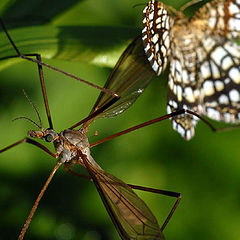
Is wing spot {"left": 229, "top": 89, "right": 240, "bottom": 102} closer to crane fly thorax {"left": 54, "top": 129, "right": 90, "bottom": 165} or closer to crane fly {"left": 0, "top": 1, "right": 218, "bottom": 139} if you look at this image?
crane fly {"left": 0, "top": 1, "right": 218, "bottom": 139}

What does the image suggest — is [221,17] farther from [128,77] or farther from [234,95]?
[128,77]

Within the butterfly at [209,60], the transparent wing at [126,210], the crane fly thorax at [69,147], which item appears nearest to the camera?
the transparent wing at [126,210]

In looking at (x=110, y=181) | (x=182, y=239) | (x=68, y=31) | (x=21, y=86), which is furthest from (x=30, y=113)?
(x=182, y=239)

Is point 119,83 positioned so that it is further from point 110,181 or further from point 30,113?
point 30,113

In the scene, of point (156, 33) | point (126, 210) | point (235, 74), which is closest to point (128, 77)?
point (156, 33)

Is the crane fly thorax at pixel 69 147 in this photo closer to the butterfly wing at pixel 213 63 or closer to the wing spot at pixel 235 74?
the butterfly wing at pixel 213 63

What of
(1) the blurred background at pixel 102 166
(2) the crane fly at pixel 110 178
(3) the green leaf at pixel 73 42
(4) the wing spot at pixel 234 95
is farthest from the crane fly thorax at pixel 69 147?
(4) the wing spot at pixel 234 95
